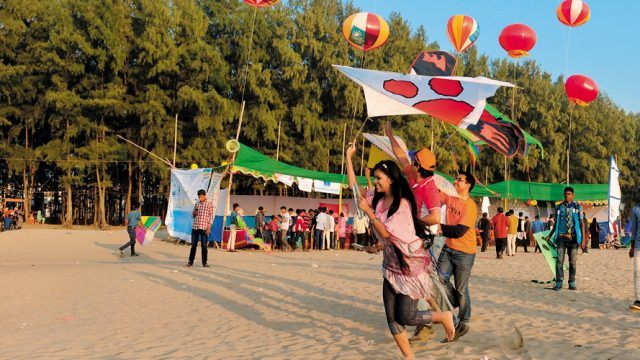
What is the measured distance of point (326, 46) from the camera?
130ft

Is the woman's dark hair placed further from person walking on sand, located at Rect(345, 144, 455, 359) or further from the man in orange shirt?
the man in orange shirt

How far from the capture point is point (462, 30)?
2122 cm

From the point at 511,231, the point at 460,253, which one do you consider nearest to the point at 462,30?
the point at 511,231

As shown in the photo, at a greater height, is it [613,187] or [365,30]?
[365,30]

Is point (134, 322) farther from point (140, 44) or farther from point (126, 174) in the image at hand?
point (126, 174)

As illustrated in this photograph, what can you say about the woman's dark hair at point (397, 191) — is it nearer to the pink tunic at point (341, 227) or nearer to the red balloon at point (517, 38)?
the red balloon at point (517, 38)

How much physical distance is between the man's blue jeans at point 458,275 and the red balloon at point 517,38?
1537 centimetres

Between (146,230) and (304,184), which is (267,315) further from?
(304,184)

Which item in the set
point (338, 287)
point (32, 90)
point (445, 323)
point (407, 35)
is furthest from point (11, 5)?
point (445, 323)

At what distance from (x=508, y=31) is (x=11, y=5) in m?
28.4

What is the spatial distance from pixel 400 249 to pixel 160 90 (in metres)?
33.0

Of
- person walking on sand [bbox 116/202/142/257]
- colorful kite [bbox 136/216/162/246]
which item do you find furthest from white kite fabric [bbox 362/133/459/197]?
colorful kite [bbox 136/216/162/246]

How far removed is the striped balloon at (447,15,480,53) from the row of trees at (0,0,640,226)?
13618mm

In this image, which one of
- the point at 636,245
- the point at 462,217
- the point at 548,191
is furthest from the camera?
the point at 548,191
